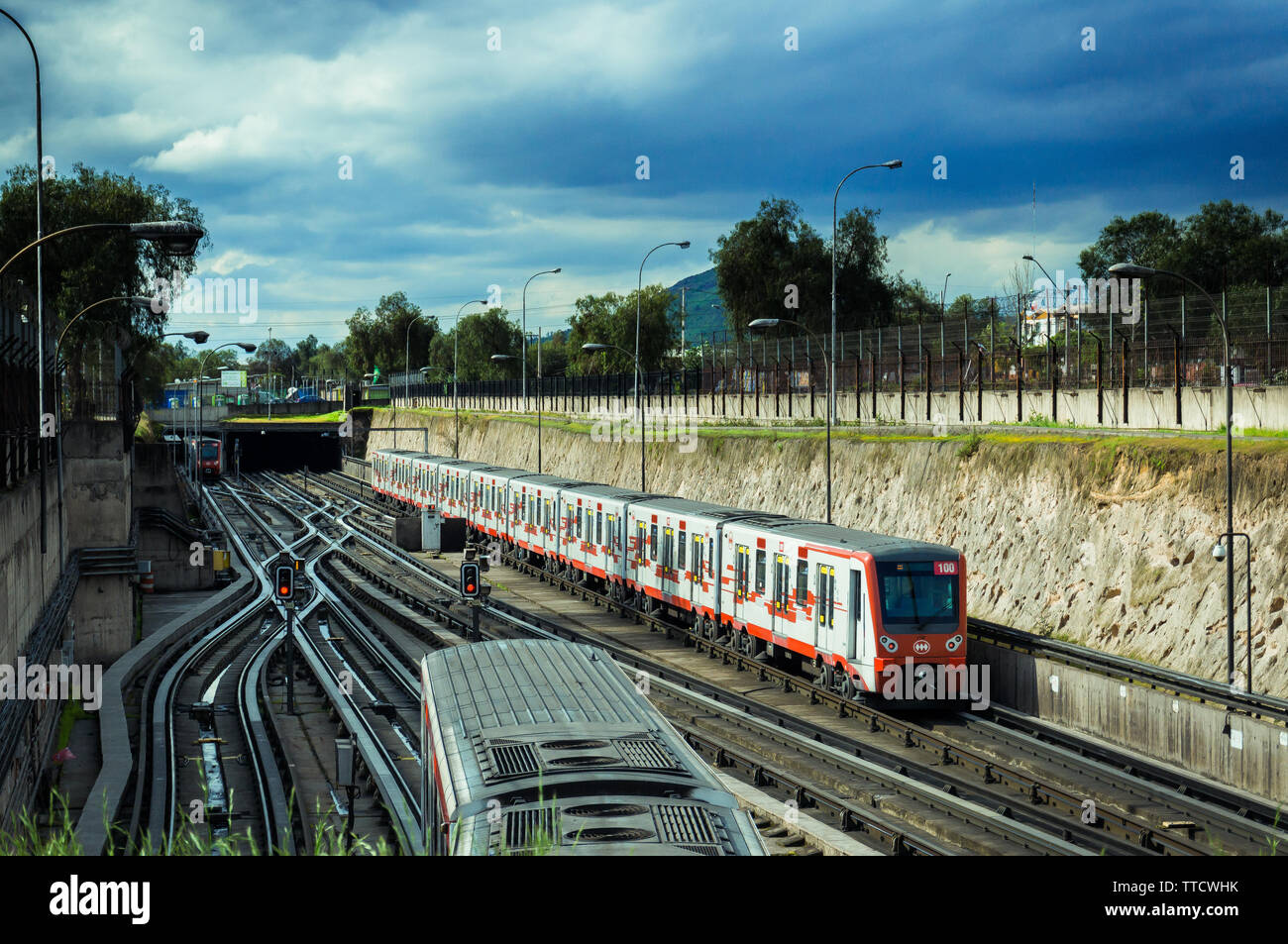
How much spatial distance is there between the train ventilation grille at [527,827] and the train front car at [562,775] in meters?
0.01

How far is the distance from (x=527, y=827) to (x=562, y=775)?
2.36 ft

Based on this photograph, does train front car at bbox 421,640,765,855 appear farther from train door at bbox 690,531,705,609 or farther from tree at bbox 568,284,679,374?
tree at bbox 568,284,679,374

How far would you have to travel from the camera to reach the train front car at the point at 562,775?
6.71m

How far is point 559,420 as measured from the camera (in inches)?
3098

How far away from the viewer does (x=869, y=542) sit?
22.1 metres

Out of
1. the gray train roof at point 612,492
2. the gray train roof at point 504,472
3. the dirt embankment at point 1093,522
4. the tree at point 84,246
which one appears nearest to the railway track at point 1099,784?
the dirt embankment at point 1093,522

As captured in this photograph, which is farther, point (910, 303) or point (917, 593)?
point (910, 303)

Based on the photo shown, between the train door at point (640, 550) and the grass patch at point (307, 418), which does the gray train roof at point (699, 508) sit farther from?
the grass patch at point (307, 418)

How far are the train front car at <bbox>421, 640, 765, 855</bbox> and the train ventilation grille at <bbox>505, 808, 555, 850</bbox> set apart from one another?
0.01 m

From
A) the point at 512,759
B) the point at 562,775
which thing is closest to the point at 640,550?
the point at 512,759

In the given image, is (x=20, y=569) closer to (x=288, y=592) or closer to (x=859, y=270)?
(x=288, y=592)

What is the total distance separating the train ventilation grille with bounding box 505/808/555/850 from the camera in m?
6.47
